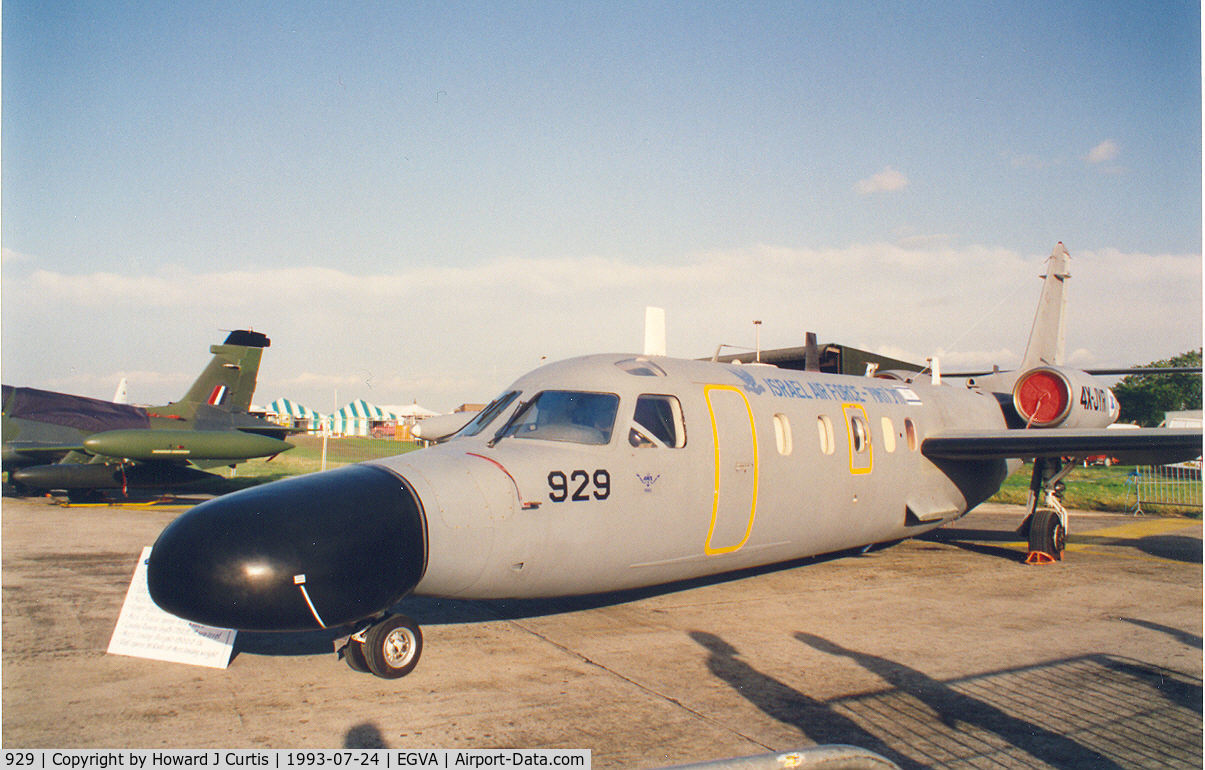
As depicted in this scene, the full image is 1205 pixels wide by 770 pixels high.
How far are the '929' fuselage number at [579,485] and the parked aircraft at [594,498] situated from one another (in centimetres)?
1

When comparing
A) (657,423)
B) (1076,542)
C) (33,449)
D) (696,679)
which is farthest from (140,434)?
(1076,542)

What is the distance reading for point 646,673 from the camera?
5672 millimetres

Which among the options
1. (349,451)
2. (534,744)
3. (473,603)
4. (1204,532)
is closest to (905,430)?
(473,603)

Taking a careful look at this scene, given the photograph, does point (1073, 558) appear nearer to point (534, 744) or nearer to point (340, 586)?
point (534, 744)

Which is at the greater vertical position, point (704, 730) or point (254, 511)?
point (254, 511)

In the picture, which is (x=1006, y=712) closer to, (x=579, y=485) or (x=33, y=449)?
(x=579, y=485)

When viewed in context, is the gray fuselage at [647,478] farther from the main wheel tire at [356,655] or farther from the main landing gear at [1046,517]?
the main landing gear at [1046,517]

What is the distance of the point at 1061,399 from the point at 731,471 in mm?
8226

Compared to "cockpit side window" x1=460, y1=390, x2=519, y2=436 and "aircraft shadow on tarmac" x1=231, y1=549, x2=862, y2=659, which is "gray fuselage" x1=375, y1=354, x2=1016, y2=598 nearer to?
"cockpit side window" x1=460, y1=390, x2=519, y2=436

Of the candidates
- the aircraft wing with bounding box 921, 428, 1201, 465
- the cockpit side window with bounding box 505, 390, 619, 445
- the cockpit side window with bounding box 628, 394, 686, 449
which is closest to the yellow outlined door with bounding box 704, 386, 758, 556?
the cockpit side window with bounding box 628, 394, 686, 449

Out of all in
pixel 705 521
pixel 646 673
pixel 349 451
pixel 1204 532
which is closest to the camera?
pixel 646 673

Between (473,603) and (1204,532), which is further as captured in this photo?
(1204,532)

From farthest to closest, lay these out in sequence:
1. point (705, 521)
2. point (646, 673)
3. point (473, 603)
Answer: point (473, 603)
point (705, 521)
point (646, 673)

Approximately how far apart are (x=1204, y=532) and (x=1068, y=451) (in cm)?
795
